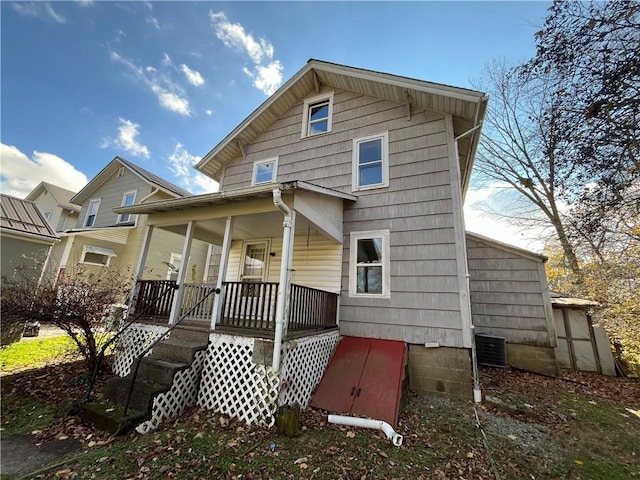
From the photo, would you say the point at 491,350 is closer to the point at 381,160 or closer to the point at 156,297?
the point at 381,160

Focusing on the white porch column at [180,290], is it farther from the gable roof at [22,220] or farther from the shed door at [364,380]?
the gable roof at [22,220]

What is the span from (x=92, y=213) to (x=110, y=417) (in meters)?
18.0

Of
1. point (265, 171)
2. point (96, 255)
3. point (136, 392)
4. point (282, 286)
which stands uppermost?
point (265, 171)

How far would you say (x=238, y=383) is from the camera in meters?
4.54

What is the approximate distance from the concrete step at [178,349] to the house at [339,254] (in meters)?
0.07

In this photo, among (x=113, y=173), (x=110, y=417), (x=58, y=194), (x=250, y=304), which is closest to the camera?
(x=110, y=417)

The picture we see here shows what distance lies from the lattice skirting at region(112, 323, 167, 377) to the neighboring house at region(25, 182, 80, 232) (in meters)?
18.0

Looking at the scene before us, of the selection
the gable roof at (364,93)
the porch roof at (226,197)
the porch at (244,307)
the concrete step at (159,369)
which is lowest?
the concrete step at (159,369)

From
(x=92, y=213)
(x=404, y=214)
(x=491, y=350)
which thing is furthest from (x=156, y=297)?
(x=92, y=213)

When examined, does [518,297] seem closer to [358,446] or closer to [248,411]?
[358,446]

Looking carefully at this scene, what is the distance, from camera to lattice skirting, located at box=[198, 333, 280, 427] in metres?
4.25

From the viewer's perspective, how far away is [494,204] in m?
15.4

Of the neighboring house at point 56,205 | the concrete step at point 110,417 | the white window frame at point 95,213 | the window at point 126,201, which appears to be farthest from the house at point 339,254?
the neighboring house at point 56,205

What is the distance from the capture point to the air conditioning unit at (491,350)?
23.3 ft
